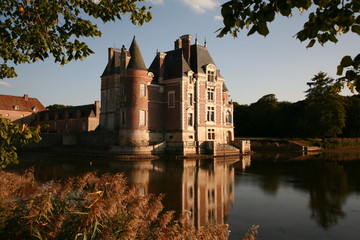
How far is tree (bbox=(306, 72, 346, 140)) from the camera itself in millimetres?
49469

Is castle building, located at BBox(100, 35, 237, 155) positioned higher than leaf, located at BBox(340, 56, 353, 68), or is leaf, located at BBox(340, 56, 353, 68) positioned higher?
castle building, located at BBox(100, 35, 237, 155)

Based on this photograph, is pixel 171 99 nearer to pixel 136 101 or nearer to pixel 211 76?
pixel 136 101

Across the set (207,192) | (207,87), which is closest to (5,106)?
(207,87)

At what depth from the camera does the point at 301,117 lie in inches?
2338

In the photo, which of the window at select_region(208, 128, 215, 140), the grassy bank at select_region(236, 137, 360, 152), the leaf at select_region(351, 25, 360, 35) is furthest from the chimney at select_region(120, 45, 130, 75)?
the leaf at select_region(351, 25, 360, 35)

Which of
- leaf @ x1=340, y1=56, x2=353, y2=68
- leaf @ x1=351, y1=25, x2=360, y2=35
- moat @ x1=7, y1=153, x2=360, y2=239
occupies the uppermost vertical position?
leaf @ x1=351, y1=25, x2=360, y2=35

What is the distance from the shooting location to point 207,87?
38812 mm

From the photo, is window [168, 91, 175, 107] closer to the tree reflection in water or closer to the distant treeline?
the tree reflection in water

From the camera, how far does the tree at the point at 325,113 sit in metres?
49.5

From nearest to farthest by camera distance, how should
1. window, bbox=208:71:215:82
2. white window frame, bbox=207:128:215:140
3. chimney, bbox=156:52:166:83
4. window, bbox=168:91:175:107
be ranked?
window, bbox=168:91:175:107 < chimney, bbox=156:52:166:83 < white window frame, bbox=207:128:215:140 < window, bbox=208:71:215:82

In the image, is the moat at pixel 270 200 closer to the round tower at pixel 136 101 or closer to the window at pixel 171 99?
the round tower at pixel 136 101

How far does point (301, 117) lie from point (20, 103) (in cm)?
5138

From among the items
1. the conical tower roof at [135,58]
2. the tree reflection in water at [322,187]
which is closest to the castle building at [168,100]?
the conical tower roof at [135,58]

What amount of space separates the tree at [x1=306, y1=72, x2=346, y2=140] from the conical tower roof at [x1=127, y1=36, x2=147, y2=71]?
2970 centimetres
